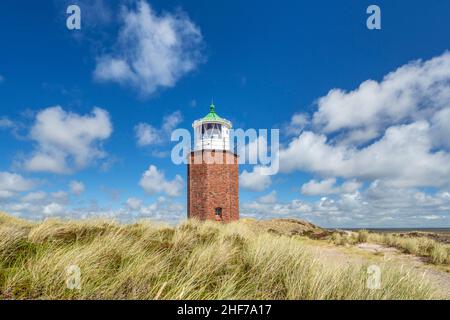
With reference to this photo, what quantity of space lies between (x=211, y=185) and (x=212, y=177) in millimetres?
537

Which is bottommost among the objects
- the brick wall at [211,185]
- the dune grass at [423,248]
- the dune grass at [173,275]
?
the dune grass at [423,248]

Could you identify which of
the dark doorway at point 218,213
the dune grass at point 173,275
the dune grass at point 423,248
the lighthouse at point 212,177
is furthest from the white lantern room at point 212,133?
the dune grass at point 173,275

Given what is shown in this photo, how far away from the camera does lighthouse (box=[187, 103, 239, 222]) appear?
17797mm

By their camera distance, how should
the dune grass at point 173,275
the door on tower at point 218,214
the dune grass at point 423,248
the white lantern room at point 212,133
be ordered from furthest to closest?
the white lantern room at point 212,133 < the door on tower at point 218,214 < the dune grass at point 423,248 < the dune grass at point 173,275

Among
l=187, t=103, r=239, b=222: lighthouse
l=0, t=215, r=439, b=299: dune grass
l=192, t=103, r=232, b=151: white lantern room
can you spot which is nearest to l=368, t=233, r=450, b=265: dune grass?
l=0, t=215, r=439, b=299: dune grass

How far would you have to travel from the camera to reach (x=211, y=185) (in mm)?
17906

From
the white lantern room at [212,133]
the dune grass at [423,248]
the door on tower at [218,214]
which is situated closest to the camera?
the dune grass at [423,248]

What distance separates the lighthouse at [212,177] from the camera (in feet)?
58.4

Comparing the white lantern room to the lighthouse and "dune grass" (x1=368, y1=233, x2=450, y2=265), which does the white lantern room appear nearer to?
the lighthouse

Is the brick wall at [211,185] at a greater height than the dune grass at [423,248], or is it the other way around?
the brick wall at [211,185]

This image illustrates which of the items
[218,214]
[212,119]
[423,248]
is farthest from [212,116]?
[423,248]

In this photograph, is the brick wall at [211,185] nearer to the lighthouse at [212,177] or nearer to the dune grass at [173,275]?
the lighthouse at [212,177]

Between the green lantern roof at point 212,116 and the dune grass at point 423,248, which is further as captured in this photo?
the green lantern roof at point 212,116
